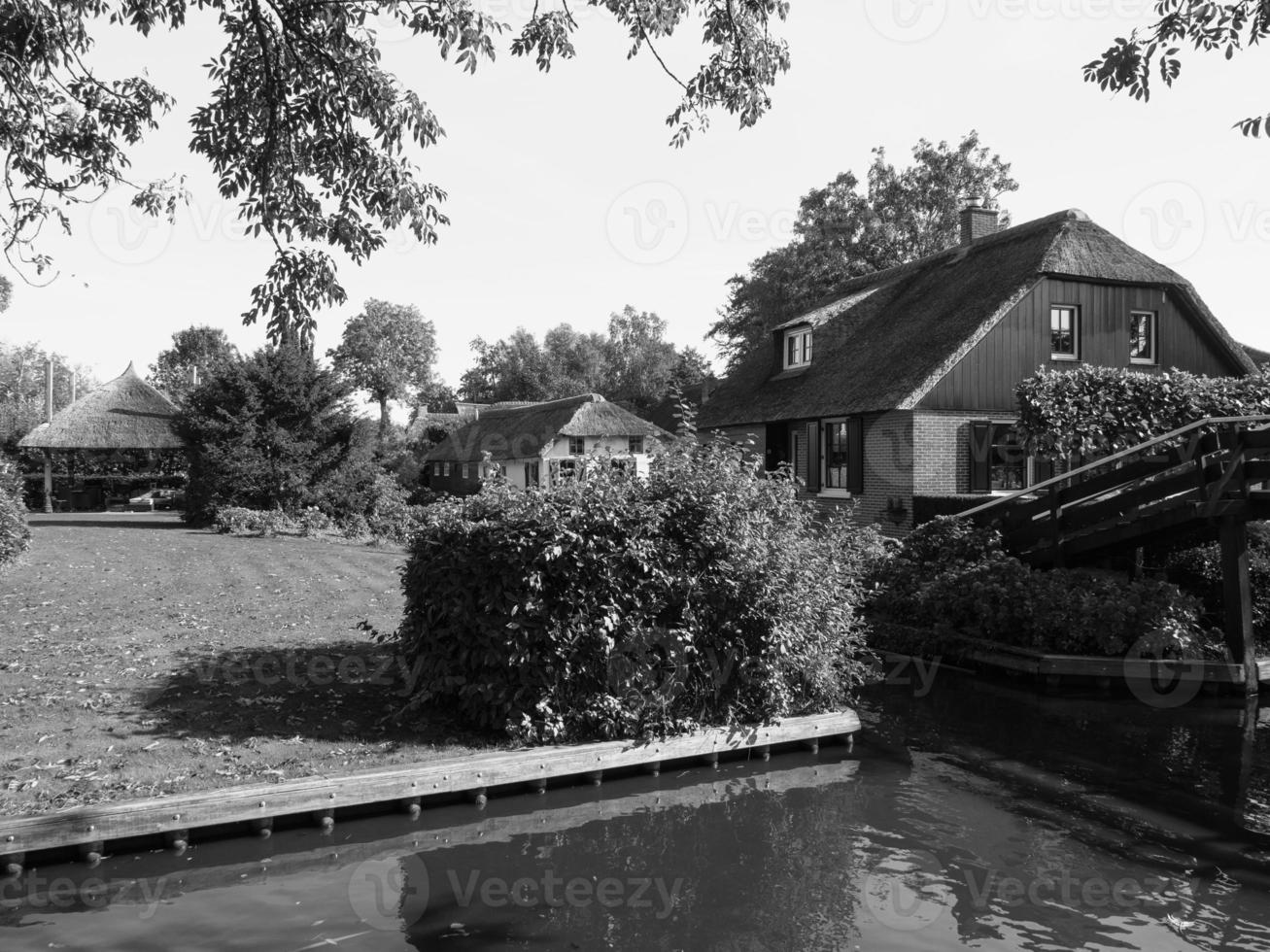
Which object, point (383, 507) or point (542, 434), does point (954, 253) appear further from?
point (542, 434)

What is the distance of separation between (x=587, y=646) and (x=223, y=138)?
5.76m

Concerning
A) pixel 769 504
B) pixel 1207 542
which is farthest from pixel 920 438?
pixel 769 504

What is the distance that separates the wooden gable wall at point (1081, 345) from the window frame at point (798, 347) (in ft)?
24.5

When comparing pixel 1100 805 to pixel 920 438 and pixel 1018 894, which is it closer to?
pixel 1018 894

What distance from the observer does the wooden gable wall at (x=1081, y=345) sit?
24.6 meters

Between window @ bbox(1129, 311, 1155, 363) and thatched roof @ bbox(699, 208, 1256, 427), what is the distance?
954 millimetres

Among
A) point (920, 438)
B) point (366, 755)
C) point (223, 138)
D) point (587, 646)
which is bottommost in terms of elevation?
point (366, 755)

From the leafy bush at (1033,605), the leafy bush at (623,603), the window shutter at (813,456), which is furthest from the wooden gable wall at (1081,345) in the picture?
the leafy bush at (623,603)

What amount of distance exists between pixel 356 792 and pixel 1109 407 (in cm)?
1717

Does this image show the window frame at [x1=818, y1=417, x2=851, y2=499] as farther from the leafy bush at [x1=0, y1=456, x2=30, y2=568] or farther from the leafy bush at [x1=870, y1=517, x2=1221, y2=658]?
the leafy bush at [x1=0, y1=456, x2=30, y2=568]

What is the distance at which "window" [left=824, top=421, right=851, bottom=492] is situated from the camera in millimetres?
27470

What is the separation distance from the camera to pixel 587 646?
29.5ft

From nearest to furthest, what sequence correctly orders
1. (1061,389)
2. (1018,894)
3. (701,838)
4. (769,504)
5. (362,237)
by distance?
1. (1018,894)
2. (701,838)
3. (362,237)
4. (769,504)
5. (1061,389)

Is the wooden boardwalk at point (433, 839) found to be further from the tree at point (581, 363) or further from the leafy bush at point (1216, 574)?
the tree at point (581, 363)
